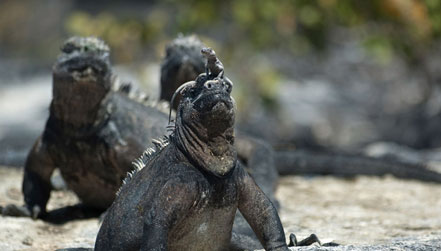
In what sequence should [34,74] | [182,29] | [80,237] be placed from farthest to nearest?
1. [34,74]
2. [182,29]
3. [80,237]

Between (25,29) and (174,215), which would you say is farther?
(25,29)

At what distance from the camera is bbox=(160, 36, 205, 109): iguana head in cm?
522

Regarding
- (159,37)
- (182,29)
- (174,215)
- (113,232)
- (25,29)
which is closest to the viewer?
(174,215)

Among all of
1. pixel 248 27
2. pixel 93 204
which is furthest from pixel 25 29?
pixel 93 204

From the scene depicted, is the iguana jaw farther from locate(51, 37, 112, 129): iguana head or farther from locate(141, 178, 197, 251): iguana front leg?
locate(51, 37, 112, 129): iguana head

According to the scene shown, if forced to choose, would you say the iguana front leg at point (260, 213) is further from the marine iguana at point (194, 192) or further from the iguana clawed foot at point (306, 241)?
the iguana clawed foot at point (306, 241)

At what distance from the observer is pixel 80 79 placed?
420 cm

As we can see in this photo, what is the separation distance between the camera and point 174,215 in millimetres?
2705

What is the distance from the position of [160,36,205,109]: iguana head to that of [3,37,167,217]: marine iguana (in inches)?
22.4

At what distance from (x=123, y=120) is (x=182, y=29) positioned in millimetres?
5708

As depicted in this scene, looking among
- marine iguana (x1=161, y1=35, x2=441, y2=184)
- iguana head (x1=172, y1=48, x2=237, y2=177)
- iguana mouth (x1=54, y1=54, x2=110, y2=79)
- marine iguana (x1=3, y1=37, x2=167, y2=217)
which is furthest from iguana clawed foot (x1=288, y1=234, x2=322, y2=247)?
marine iguana (x1=161, y1=35, x2=441, y2=184)

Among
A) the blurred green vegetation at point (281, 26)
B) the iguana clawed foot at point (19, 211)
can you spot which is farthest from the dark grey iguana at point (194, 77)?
the blurred green vegetation at point (281, 26)

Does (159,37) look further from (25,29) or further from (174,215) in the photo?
(174,215)

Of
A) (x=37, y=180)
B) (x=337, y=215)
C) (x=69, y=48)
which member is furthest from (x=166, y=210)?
(x=337, y=215)
